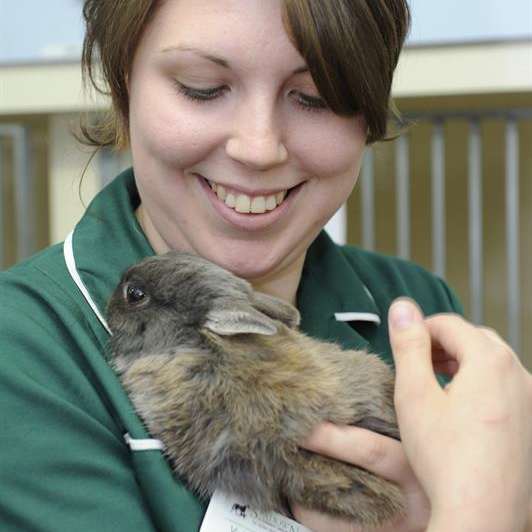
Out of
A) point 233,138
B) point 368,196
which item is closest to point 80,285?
point 233,138

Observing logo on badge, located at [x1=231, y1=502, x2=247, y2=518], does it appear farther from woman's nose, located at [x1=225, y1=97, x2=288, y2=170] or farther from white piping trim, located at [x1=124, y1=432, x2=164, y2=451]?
woman's nose, located at [x1=225, y1=97, x2=288, y2=170]

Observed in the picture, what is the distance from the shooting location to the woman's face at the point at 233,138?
3.92ft

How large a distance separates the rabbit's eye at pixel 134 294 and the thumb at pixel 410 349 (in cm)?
41

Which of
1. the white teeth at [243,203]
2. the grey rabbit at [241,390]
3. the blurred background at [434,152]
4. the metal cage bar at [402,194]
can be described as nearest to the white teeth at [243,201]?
the white teeth at [243,203]

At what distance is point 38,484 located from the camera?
1.00 metres

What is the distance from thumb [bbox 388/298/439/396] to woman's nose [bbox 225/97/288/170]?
12.3 inches

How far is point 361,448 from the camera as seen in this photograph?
1.07m

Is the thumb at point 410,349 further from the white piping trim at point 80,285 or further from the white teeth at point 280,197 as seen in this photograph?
the white piping trim at point 80,285

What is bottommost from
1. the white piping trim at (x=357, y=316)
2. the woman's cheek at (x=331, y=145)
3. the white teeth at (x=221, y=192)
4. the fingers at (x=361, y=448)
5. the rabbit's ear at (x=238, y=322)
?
the white piping trim at (x=357, y=316)

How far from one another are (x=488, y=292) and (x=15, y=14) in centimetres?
179

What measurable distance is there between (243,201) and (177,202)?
117 mm

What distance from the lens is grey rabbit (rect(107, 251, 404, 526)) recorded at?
1088mm

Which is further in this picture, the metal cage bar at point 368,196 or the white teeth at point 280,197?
the metal cage bar at point 368,196

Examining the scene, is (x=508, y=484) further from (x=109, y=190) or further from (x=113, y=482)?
(x=109, y=190)
